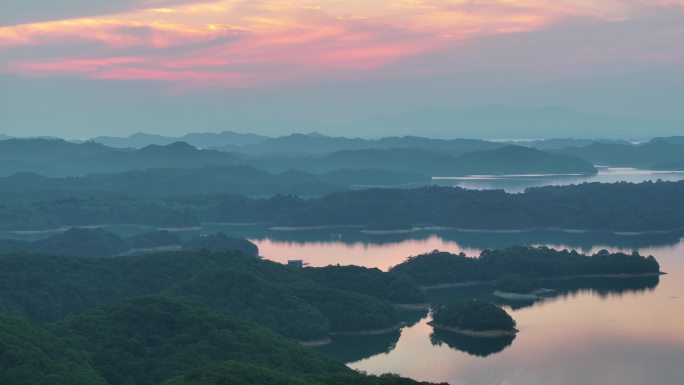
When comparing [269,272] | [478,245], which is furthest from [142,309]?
[478,245]

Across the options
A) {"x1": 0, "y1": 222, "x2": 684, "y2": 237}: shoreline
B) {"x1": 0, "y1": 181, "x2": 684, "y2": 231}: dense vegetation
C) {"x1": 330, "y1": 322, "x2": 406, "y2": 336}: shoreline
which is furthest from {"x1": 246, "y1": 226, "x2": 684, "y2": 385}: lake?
{"x1": 0, "y1": 181, "x2": 684, "y2": 231}: dense vegetation

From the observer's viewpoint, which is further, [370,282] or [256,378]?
[370,282]

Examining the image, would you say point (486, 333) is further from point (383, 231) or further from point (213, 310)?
point (383, 231)

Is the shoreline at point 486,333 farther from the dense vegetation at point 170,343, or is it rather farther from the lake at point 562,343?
the dense vegetation at point 170,343

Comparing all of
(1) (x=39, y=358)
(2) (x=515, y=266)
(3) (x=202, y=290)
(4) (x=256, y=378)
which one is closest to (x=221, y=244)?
(2) (x=515, y=266)

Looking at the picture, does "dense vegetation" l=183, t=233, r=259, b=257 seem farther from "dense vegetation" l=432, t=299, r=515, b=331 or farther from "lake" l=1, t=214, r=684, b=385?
"dense vegetation" l=432, t=299, r=515, b=331

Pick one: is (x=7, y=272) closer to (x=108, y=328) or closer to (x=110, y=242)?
(x=108, y=328)

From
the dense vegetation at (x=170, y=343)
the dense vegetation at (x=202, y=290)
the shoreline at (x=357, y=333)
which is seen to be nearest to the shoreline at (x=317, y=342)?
the shoreline at (x=357, y=333)
